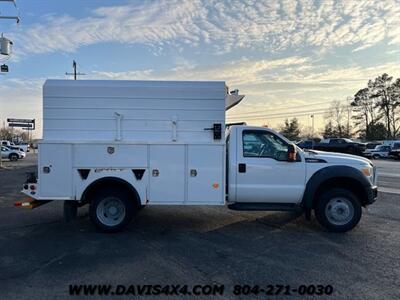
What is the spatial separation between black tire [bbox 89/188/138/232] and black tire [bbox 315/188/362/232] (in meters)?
3.68

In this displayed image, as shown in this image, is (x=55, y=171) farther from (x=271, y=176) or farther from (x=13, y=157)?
(x=13, y=157)

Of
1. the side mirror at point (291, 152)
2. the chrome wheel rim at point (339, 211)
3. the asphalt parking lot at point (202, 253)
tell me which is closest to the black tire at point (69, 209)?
the asphalt parking lot at point (202, 253)

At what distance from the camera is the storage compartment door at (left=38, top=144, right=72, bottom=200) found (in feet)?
23.6

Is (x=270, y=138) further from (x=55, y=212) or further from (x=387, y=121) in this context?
(x=387, y=121)

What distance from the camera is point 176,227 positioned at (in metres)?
7.90

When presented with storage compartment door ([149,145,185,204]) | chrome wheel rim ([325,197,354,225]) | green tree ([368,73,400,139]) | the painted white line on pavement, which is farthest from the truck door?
green tree ([368,73,400,139])

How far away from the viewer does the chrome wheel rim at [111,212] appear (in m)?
7.38

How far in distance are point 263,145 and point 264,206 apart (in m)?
1.21

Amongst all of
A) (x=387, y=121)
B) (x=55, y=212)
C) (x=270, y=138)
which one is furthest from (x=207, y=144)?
(x=387, y=121)

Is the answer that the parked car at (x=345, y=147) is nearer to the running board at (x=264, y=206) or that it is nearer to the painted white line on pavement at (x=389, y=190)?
the painted white line on pavement at (x=389, y=190)

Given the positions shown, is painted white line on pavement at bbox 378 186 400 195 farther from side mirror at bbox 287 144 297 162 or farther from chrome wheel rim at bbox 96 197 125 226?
chrome wheel rim at bbox 96 197 125 226

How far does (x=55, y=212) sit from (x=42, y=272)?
461 centimetres

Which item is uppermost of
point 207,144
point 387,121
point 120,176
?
point 387,121

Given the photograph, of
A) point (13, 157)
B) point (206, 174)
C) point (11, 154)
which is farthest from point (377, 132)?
point (206, 174)
